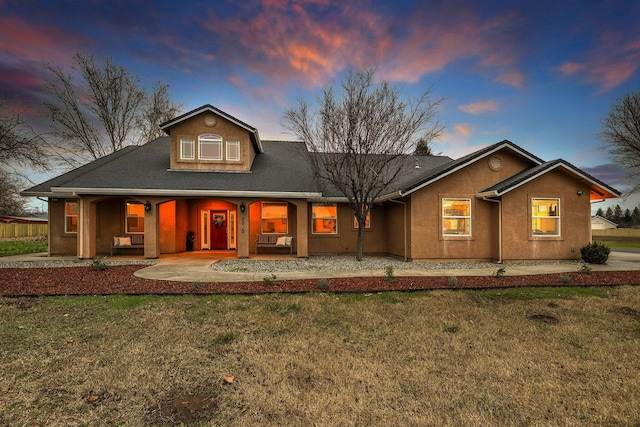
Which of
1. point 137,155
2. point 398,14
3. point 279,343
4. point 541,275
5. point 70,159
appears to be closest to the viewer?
point 279,343

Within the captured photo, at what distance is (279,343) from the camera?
4.49 m

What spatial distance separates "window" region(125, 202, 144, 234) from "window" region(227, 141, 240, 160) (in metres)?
4.76

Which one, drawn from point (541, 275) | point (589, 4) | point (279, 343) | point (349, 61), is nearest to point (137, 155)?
point (349, 61)

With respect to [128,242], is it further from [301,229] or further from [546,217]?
[546,217]

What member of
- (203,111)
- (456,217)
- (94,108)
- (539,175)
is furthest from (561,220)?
(94,108)

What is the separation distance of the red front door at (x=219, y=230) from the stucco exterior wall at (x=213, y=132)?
8.79ft

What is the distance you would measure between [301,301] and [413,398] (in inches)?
152

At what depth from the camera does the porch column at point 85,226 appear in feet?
43.9

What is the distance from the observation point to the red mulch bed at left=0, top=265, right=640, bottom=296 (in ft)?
24.8

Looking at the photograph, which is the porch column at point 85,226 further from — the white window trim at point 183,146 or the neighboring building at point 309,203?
the white window trim at point 183,146

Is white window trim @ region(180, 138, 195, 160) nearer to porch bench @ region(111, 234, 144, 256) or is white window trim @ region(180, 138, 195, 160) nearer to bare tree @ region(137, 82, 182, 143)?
porch bench @ region(111, 234, 144, 256)

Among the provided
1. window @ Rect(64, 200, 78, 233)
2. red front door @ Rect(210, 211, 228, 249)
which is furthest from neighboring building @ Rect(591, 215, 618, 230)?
window @ Rect(64, 200, 78, 233)

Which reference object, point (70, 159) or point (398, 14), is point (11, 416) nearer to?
point (398, 14)

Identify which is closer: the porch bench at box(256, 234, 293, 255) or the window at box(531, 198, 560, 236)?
the window at box(531, 198, 560, 236)
